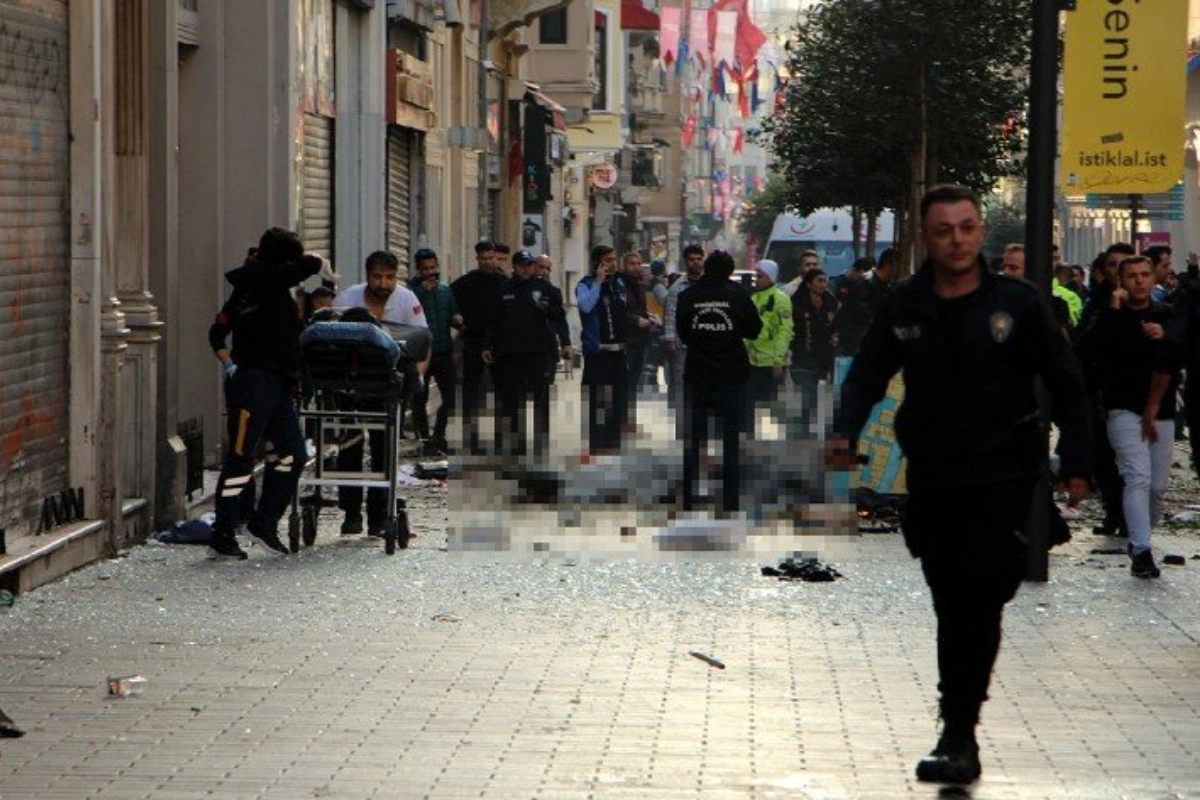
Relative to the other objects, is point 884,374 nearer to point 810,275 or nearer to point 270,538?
point 270,538

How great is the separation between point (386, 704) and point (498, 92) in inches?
1502

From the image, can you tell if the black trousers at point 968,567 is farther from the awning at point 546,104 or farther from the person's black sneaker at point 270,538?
the awning at point 546,104

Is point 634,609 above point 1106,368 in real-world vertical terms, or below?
below

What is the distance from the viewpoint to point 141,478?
50.6ft

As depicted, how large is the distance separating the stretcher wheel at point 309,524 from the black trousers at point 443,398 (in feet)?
26.0

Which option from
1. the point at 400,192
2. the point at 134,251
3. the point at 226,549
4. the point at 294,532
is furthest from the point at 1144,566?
the point at 400,192

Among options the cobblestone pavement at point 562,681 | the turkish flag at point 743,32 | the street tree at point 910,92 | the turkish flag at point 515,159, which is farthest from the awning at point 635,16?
the cobblestone pavement at point 562,681

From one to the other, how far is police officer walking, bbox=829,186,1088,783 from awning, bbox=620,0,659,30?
216 ft

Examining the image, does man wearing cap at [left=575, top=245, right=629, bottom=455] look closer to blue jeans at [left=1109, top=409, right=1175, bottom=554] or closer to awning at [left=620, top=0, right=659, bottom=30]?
blue jeans at [left=1109, top=409, right=1175, bottom=554]

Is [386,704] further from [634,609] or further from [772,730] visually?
[634,609]

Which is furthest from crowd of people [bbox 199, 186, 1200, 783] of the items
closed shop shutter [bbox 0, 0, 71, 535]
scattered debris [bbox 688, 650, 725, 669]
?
closed shop shutter [bbox 0, 0, 71, 535]

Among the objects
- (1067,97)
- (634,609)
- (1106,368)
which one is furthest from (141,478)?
(1067,97)

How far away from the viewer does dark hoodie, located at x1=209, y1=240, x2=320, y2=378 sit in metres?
14.8

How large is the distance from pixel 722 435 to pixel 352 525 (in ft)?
9.94
